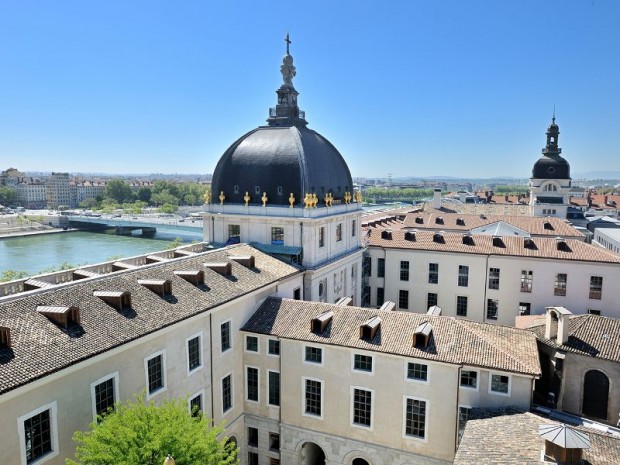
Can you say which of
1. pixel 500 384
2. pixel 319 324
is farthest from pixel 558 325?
pixel 319 324

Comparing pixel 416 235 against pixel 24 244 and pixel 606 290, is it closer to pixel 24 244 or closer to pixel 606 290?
pixel 606 290

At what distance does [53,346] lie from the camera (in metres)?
18.8

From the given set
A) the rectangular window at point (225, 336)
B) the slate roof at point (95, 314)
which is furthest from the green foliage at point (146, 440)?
the rectangular window at point (225, 336)

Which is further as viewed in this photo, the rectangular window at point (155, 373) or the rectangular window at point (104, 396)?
the rectangular window at point (155, 373)

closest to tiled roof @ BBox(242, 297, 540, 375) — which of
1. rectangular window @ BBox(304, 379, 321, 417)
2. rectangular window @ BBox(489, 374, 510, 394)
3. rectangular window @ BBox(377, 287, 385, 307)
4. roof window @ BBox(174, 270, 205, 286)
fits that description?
rectangular window @ BBox(489, 374, 510, 394)

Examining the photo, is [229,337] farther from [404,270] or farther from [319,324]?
[404,270]

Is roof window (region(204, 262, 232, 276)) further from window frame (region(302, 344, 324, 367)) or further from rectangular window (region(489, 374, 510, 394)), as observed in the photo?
rectangular window (region(489, 374, 510, 394))

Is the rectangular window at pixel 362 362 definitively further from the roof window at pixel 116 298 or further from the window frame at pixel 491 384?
the roof window at pixel 116 298

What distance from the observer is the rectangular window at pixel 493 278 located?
48.4 meters

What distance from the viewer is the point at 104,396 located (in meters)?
21.0

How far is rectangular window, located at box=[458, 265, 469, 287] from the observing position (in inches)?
1944

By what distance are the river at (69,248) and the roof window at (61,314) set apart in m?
69.7

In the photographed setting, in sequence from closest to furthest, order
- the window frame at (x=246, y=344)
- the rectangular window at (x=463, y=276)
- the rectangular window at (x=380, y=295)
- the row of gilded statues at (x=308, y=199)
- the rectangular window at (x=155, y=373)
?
the rectangular window at (x=155, y=373) < the window frame at (x=246, y=344) < the row of gilded statues at (x=308, y=199) < the rectangular window at (x=463, y=276) < the rectangular window at (x=380, y=295)

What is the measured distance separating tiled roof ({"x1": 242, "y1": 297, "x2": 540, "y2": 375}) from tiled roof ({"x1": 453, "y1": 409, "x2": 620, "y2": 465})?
2343 millimetres
